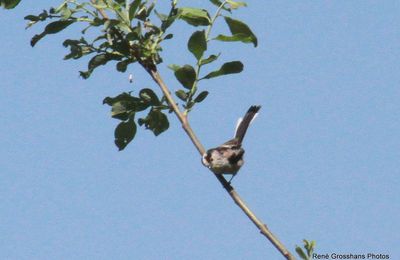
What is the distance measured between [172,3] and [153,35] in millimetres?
182

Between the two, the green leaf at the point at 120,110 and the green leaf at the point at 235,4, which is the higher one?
the green leaf at the point at 235,4

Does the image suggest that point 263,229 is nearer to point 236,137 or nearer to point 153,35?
point 153,35

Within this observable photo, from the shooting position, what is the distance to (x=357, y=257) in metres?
2.93

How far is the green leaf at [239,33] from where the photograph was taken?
3702 millimetres

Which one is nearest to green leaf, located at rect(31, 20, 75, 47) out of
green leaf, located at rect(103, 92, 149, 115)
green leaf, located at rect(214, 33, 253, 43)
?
green leaf, located at rect(103, 92, 149, 115)

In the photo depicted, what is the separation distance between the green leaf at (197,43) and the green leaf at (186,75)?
87 mm

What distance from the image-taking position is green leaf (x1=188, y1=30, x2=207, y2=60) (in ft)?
12.0

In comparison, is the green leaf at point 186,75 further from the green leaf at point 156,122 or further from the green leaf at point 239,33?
the green leaf at point 156,122

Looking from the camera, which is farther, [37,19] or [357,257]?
[37,19]

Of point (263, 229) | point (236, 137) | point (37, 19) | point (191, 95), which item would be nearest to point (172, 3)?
point (191, 95)

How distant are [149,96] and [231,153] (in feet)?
4.75

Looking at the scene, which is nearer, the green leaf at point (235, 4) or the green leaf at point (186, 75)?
the green leaf at point (186, 75)

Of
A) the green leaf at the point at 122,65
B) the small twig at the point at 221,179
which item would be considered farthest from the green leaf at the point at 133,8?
the green leaf at the point at 122,65

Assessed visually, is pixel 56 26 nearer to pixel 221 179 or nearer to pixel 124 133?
pixel 124 133
